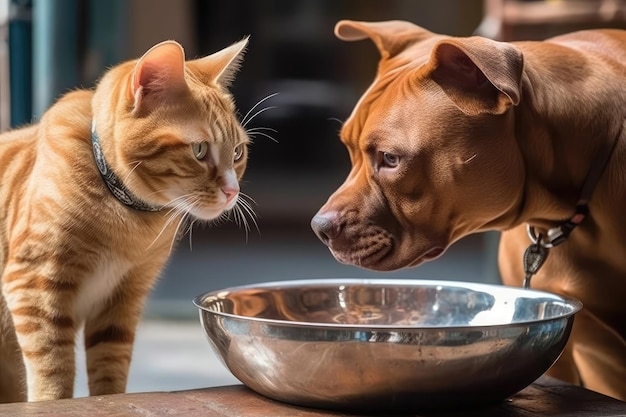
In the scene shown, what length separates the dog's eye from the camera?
1438 millimetres

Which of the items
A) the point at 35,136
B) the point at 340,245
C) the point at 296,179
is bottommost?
the point at 296,179

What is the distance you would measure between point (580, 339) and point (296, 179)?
8.90 ft

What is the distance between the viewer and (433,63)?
55.8 inches

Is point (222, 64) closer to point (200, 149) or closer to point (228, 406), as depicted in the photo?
point (200, 149)

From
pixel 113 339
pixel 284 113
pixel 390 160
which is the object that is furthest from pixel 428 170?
pixel 284 113

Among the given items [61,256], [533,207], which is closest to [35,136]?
[61,256]

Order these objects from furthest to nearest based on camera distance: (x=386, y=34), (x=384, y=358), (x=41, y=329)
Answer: (x=386, y=34), (x=41, y=329), (x=384, y=358)

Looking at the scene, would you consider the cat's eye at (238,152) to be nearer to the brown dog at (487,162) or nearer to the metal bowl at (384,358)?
the brown dog at (487,162)

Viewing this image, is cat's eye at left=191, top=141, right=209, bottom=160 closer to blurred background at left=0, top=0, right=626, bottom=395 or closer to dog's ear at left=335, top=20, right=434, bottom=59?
dog's ear at left=335, top=20, right=434, bottom=59

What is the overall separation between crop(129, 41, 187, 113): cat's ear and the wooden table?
417 millimetres

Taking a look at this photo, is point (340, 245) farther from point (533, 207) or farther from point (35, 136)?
point (35, 136)

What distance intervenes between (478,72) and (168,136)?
1.50 ft

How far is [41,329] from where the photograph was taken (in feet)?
4.34

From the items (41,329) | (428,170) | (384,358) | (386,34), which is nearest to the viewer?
(384,358)
